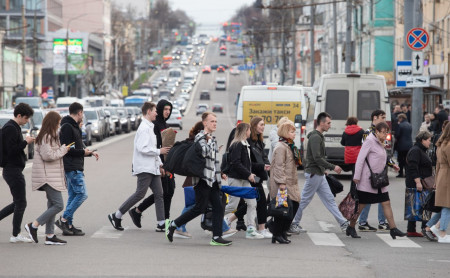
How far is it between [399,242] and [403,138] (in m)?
12.4

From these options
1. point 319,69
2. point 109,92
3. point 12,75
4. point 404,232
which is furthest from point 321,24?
point 404,232

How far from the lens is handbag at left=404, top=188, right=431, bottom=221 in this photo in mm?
13383

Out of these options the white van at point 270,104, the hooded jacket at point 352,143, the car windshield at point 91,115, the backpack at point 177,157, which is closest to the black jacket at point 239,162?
the backpack at point 177,157

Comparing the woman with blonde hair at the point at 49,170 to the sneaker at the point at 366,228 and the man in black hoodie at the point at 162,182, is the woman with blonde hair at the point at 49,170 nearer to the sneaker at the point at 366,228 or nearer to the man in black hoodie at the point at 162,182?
the man in black hoodie at the point at 162,182

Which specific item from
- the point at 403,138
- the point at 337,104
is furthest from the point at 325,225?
the point at 337,104

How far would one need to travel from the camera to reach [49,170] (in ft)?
39.2

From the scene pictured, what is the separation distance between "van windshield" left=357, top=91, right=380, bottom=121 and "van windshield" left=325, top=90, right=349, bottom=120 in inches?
13.4

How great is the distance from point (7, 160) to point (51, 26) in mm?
118918

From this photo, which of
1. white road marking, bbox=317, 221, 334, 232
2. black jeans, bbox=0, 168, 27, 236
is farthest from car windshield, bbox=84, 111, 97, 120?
black jeans, bbox=0, 168, 27, 236

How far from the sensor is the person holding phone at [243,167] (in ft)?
41.3

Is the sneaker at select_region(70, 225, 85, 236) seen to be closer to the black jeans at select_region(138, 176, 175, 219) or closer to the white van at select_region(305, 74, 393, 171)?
the black jeans at select_region(138, 176, 175, 219)

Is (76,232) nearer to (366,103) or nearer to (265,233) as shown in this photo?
(265,233)

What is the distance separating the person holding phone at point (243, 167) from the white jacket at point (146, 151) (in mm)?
939

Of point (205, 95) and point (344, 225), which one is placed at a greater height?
point (344, 225)
